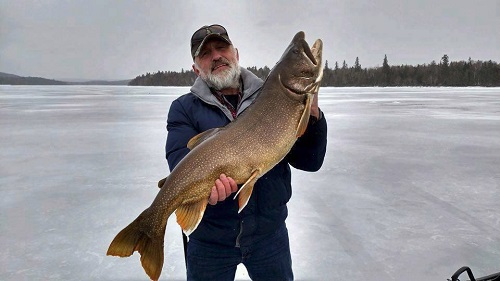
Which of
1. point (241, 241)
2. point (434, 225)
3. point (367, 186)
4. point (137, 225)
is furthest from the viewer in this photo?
point (367, 186)

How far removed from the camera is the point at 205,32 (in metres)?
2.60

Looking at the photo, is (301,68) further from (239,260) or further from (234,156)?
(239,260)

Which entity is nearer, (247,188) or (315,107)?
(247,188)

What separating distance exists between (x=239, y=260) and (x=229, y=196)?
0.42 meters

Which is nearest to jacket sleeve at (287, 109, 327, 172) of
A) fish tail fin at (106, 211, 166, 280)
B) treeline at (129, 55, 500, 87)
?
fish tail fin at (106, 211, 166, 280)

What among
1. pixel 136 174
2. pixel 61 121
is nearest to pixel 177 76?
pixel 61 121

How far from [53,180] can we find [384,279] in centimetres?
522

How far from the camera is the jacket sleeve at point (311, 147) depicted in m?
2.38

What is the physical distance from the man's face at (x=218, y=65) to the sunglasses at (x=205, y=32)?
57mm

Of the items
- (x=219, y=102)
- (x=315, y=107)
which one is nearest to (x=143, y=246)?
(x=219, y=102)

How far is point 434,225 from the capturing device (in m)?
4.25

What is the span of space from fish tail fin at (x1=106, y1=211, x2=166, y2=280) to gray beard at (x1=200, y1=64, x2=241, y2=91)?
3.08 feet

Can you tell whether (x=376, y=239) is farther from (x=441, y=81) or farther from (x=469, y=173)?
(x=441, y=81)

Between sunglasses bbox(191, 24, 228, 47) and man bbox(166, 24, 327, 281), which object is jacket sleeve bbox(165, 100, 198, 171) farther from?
sunglasses bbox(191, 24, 228, 47)
